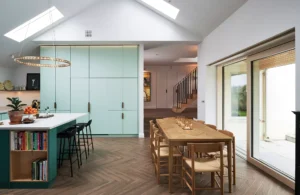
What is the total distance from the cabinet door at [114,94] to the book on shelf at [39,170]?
11.7ft

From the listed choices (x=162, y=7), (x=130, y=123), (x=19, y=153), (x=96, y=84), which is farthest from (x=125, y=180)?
(x=162, y=7)

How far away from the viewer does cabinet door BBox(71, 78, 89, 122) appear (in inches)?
254

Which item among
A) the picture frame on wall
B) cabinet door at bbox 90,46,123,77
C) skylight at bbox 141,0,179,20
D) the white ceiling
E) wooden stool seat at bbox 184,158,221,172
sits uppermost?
skylight at bbox 141,0,179,20

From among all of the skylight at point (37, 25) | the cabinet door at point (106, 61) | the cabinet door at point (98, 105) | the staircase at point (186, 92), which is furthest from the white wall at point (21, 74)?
the staircase at point (186, 92)

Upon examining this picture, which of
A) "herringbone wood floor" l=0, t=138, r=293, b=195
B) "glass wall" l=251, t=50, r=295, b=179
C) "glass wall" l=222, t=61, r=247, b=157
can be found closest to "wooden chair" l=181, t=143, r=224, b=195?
"herringbone wood floor" l=0, t=138, r=293, b=195

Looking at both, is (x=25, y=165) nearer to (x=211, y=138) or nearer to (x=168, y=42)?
(x=211, y=138)

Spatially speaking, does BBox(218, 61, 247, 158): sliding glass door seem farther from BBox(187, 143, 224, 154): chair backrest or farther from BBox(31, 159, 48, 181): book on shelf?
BBox(31, 159, 48, 181): book on shelf

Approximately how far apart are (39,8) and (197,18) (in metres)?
3.93

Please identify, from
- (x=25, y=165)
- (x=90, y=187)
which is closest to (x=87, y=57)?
(x=25, y=165)

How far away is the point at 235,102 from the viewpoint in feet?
18.1

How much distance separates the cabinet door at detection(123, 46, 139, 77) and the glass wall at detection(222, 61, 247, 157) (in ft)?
8.97

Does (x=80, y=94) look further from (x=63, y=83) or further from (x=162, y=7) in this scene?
(x=162, y=7)

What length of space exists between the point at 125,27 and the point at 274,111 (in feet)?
15.1

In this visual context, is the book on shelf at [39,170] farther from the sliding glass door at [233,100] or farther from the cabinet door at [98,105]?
the sliding glass door at [233,100]
